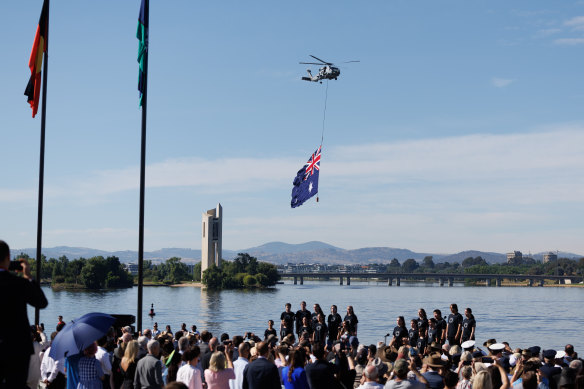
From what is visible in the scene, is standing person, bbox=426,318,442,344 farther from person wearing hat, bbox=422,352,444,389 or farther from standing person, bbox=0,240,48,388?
standing person, bbox=0,240,48,388

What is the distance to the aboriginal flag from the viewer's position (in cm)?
2386

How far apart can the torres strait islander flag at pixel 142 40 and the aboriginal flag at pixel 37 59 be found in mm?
4696

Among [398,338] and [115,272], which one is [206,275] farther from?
[398,338]

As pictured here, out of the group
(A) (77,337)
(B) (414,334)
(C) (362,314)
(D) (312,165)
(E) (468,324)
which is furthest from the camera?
(C) (362,314)

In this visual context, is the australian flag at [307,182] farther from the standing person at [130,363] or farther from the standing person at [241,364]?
the standing person at [130,363]

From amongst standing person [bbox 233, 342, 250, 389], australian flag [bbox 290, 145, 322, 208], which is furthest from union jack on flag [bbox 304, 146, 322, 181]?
standing person [bbox 233, 342, 250, 389]

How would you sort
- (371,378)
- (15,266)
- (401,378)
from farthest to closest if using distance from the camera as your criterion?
(371,378), (401,378), (15,266)

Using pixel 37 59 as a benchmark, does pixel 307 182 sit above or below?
below

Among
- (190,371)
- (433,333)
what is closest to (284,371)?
(190,371)

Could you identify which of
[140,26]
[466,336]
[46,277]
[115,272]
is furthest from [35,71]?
[46,277]

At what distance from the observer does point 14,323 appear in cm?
603

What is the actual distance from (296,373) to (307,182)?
83.2 feet

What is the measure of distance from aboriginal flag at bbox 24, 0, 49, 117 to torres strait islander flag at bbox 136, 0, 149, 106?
185 inches

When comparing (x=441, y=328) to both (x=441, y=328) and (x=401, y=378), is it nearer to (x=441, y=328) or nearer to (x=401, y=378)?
(x=441, y=328)
